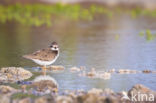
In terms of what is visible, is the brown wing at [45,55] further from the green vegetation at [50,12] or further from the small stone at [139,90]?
the green vegetation at [50,12]

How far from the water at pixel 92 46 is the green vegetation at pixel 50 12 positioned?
113cm

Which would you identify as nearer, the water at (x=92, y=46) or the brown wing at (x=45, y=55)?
the water at (x=92, y=46)

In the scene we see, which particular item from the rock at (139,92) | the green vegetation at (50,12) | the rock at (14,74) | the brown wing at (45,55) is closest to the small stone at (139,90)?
the rock at (139,92)

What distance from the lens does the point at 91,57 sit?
1220 cm

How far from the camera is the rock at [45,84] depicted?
8.40 m

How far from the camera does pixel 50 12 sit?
25.8 meters

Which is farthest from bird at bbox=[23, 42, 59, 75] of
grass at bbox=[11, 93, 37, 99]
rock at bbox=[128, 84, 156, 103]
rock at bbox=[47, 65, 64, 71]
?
rock at bbox=[128, 84, 156, 103]

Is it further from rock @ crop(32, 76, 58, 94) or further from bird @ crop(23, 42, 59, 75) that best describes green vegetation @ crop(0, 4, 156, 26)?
rock @ crop(32, 76, 58, 94)

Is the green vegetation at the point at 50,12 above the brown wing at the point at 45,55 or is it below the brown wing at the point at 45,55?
above

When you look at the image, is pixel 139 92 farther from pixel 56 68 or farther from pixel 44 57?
pixel 56 68

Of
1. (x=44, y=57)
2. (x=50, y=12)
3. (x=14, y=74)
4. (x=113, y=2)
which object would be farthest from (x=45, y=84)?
(x=113, y=2)

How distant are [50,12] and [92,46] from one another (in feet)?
38.2

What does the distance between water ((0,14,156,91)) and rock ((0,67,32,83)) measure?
548mm

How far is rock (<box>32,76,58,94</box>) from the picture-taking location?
840 centimetres
